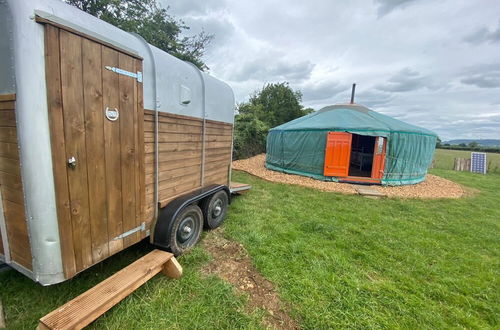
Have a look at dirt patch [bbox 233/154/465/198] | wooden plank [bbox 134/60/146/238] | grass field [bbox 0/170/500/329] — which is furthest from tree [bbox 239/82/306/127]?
wooden plank [bbox 134/60/146/238]

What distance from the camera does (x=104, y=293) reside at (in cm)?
183

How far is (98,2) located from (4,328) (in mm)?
12960

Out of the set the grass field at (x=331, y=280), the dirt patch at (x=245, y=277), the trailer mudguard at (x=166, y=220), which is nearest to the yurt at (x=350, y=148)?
the grass field at (x=331, y=280)

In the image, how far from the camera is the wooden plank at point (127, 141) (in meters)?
1.99

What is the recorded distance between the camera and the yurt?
827 centimetres

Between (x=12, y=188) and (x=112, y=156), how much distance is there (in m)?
0.68

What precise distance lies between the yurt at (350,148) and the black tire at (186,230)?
258 inches

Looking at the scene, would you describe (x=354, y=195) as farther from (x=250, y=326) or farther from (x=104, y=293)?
(x=104, y=293)

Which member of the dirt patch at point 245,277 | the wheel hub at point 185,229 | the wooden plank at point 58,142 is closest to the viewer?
the wooden plank at point 58,142

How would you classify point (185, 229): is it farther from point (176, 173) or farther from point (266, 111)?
point (266, 111)

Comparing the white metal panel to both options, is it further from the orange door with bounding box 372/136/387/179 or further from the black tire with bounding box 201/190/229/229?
the orange door with bounding box 372/136/387/179

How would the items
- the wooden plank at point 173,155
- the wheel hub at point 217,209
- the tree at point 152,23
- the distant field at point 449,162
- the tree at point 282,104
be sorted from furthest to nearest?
the tree at point 282,104
the distant field at point 449,162
the tree at point 152,23
the wheel hub at point 217,209
the wooden plank at point 173,155

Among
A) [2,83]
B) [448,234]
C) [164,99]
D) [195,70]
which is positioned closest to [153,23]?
[195,70]

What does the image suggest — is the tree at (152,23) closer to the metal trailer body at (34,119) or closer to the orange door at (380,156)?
the orange door at (380,156)
